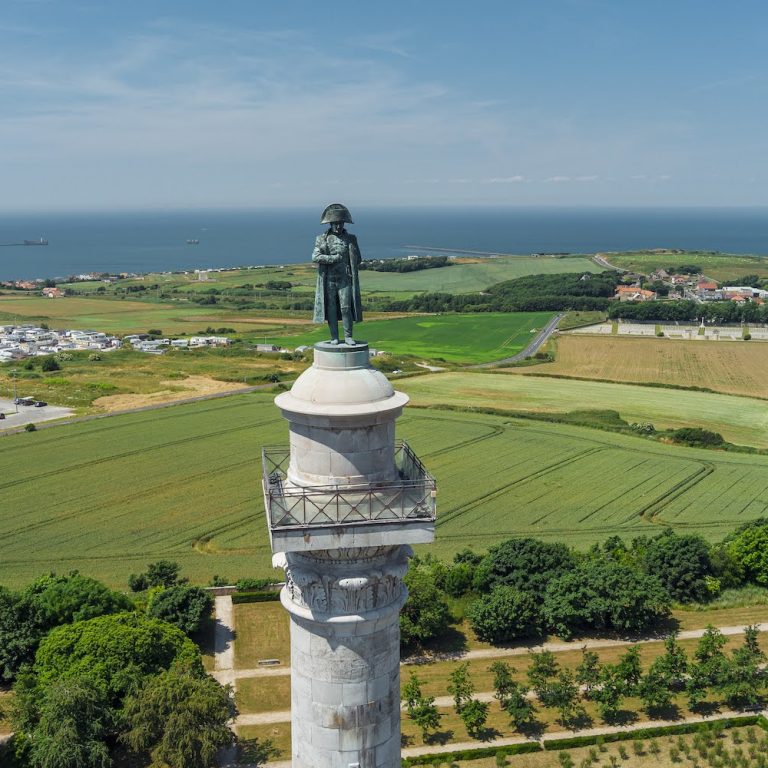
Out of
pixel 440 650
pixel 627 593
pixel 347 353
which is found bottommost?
pixel 440 650

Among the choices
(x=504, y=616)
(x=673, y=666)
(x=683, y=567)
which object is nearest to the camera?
(x=673, y=666)

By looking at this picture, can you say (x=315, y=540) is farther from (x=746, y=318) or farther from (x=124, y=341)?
(x=746, y=318)

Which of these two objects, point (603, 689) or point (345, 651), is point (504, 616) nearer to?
point (603, 689)

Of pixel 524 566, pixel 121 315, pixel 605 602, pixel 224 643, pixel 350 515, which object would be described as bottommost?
pixel 224 643

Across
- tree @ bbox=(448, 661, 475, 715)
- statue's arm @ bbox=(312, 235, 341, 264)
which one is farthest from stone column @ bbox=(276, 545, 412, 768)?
tree @ bbox=(448, 661, 475, 715)

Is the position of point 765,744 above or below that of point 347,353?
below

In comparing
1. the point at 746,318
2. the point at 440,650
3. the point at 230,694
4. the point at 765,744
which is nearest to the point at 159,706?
the point at 230,694

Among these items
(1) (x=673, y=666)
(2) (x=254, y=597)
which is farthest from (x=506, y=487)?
(1) (x=673, y=666)
